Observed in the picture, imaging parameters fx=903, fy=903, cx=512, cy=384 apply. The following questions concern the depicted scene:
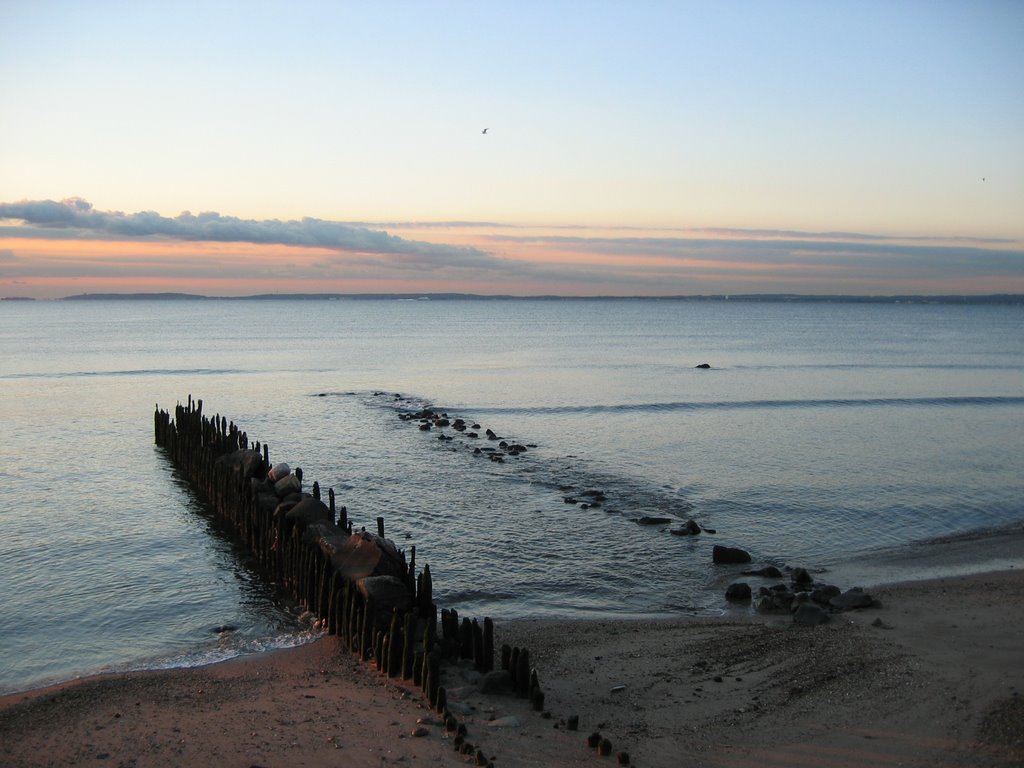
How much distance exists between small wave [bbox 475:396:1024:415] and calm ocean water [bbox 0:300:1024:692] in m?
0.26

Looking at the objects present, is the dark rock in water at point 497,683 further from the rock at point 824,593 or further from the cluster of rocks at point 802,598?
the rock at point 824,593

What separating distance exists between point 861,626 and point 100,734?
38.6ft

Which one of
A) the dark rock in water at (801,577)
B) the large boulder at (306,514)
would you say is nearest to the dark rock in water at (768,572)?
the dark rock in water at (801,577)

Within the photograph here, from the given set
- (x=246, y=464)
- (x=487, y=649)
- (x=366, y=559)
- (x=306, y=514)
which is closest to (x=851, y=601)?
(x=487, y=649)

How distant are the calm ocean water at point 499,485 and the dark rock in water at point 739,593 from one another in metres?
0.32

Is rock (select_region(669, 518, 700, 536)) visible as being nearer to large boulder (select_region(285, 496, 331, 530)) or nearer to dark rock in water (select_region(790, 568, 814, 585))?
dark rock in water (select_region(790, 568, 814, 585))

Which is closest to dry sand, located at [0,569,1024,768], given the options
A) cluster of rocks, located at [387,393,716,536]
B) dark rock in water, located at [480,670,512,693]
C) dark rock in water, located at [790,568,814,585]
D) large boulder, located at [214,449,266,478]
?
dark rock in water, located at [480,670,512,693]

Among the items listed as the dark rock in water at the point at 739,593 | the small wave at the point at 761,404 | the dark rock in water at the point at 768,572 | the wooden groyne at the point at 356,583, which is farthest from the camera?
the small wave at the point at 761,404

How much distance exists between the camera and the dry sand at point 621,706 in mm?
10727

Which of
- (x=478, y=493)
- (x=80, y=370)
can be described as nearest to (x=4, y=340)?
(x=80, y=370)

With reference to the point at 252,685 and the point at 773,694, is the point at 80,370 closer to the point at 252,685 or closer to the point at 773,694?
the point at 252,685

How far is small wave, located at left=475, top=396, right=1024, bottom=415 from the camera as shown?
45719mm

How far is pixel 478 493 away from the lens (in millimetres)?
26469

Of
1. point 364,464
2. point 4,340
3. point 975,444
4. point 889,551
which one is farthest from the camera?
point 4,340
